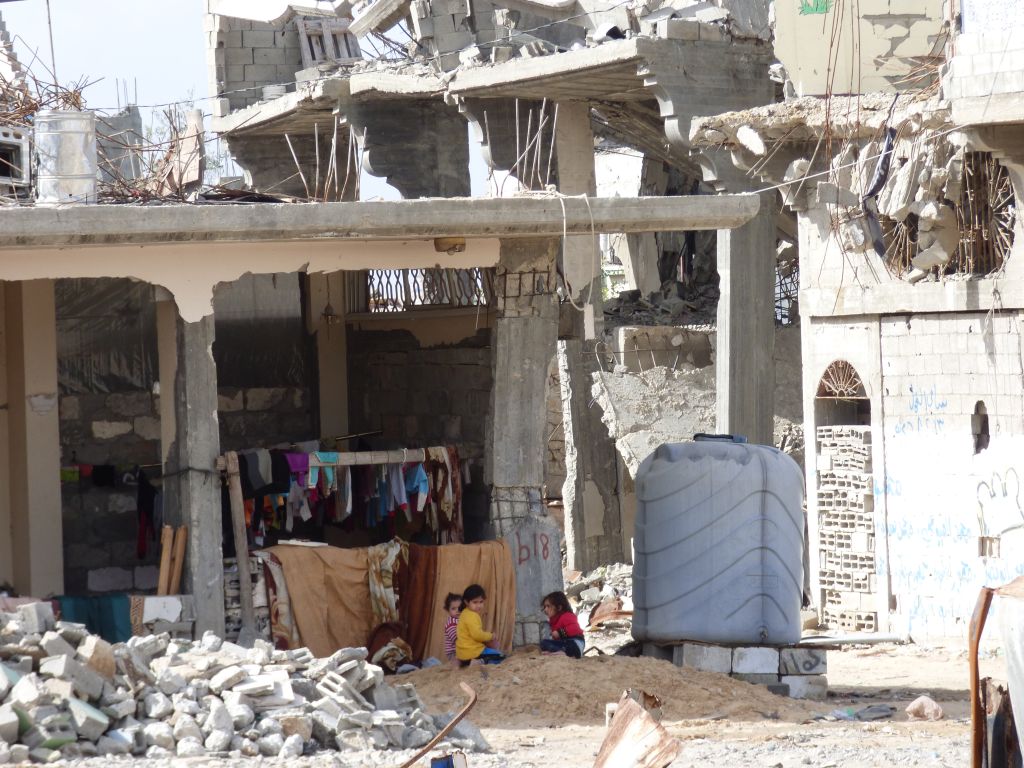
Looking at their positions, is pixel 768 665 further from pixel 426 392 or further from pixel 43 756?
pixel 43 756

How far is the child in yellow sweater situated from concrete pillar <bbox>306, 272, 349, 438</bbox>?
11.4 feet

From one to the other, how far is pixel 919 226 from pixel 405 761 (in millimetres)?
7533

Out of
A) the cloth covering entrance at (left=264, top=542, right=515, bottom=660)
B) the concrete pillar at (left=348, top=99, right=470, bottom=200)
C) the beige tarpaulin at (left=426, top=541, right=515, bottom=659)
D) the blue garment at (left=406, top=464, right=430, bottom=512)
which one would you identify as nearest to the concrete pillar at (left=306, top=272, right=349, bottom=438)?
the blue garment at (left=406, top=464, right=430, bottom=512)

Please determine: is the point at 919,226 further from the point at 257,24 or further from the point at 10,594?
the point at 257,24

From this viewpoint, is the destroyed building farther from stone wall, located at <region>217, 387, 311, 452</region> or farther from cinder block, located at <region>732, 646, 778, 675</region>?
cinder block, located at <region>732, 646, 778, 675</region>

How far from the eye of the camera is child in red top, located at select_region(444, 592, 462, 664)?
35.1ft

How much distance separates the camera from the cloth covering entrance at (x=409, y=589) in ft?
35.6

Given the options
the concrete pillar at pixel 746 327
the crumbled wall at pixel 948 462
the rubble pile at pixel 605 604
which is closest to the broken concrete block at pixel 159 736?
the rubble pile at pixel 605 604

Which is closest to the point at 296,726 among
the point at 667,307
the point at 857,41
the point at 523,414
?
the point at 523,414

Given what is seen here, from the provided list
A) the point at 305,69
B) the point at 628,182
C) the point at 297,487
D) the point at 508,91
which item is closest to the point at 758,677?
the point at 297,487

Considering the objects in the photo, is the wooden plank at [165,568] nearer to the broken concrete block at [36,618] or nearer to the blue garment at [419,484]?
the broken concrete block at [36,618]

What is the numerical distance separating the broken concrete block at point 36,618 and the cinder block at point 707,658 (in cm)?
415

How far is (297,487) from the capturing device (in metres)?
11.3

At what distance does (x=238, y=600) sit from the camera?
416 inches
